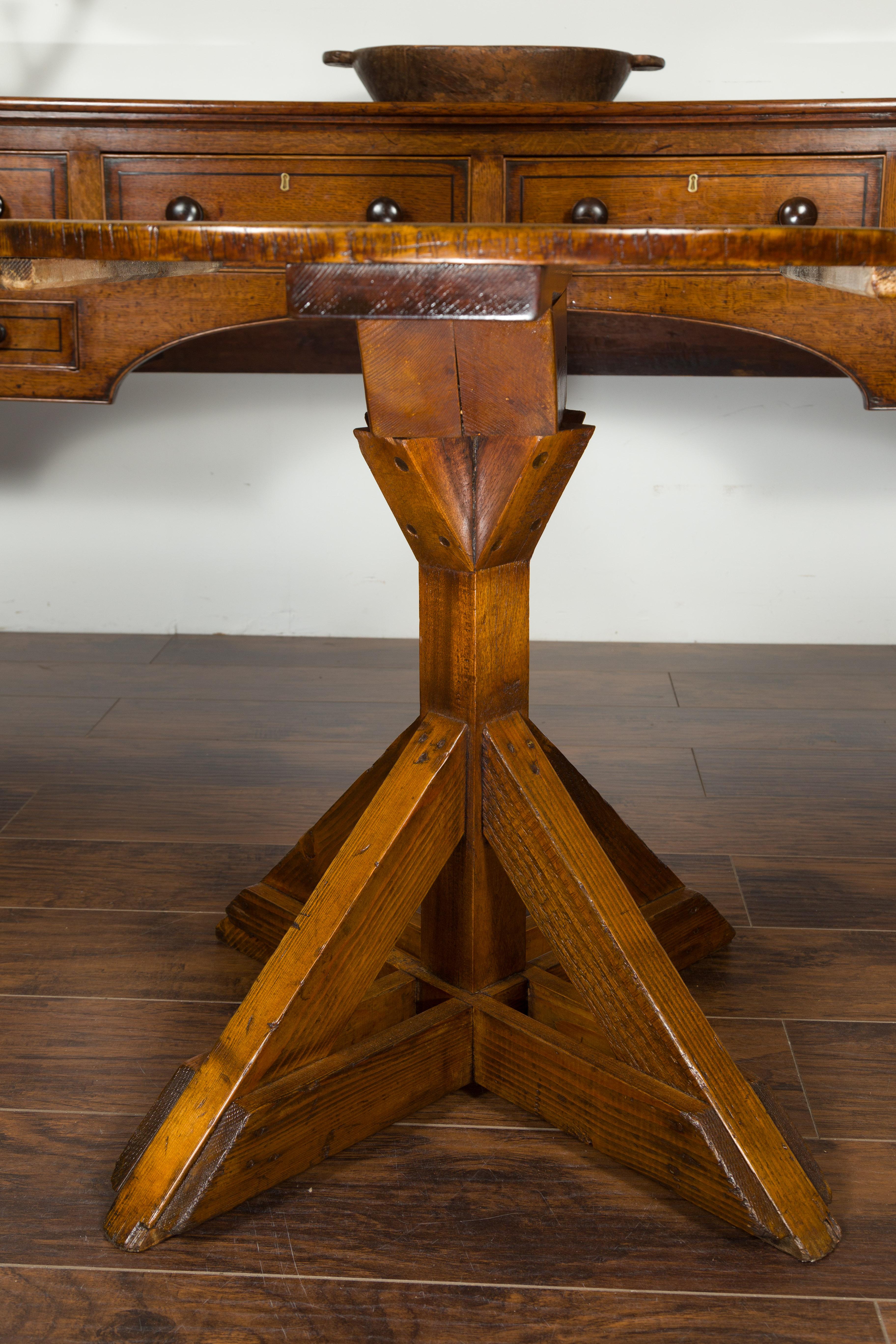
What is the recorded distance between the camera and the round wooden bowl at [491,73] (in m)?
1.76

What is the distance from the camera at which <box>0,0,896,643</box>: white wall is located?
2258mm

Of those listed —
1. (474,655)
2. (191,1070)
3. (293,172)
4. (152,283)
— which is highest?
(293,172)

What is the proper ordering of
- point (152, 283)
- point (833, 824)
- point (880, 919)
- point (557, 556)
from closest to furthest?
point (880, 919) → point (833, 824) → point (152, 283) → point (557, 556)

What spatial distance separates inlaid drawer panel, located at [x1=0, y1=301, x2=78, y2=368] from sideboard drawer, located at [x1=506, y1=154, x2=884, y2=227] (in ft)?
2.07

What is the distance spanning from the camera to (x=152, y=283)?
1.71 m

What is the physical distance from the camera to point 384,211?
168cm

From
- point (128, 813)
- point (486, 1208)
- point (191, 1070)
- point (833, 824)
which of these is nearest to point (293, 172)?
point (128, 813)

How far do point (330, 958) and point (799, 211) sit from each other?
1.22 metres

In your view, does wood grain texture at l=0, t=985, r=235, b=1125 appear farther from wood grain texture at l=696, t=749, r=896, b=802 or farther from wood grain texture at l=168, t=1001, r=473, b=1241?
wood grain texture at l=696, t=749, r=896, b=802

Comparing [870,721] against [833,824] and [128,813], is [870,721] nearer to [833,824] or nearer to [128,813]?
[833,824]

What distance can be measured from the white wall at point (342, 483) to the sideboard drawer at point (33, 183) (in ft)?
2.09

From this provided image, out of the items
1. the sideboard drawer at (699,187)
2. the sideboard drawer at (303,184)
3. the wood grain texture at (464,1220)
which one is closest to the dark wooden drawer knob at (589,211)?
the sideboard drawer at (699,187)

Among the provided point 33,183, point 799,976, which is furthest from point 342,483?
point 799,976

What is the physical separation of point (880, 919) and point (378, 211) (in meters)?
1.08
